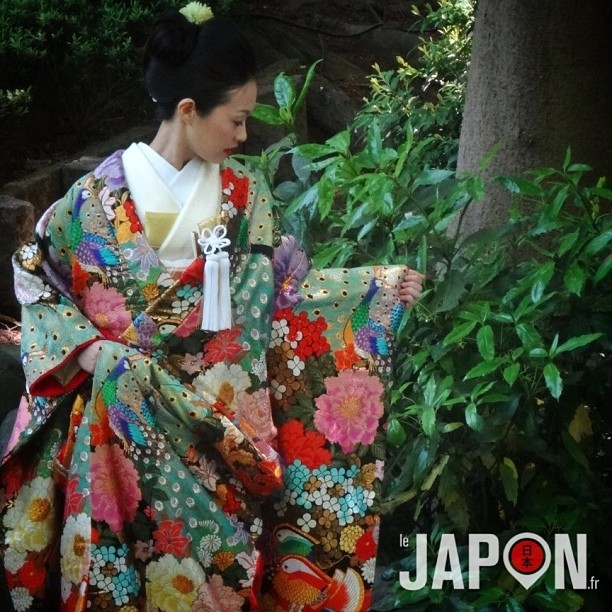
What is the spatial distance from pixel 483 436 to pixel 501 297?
41 cm

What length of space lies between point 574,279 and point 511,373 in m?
0.31

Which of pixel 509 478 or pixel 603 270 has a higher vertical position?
pixel 603 270

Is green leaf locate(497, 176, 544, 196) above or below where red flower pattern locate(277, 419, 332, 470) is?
above

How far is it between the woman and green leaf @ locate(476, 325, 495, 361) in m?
0.60

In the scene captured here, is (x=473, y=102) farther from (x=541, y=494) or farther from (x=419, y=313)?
(x=541, y=494)

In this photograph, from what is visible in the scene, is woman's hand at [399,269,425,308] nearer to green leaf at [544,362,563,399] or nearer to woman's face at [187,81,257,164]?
green leaf at [544,362,563,399]

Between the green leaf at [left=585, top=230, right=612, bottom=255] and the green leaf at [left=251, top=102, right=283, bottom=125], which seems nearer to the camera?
the green leaf at [left=585, top=230, right=612, bottom=255]

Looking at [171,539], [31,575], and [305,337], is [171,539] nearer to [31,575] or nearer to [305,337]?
[31,575]

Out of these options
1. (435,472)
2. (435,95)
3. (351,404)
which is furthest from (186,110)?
(435,95)

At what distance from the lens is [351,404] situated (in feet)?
10.4

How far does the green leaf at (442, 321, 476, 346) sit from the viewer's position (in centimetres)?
313

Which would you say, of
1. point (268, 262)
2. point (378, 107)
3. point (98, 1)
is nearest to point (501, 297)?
point (268, 262)

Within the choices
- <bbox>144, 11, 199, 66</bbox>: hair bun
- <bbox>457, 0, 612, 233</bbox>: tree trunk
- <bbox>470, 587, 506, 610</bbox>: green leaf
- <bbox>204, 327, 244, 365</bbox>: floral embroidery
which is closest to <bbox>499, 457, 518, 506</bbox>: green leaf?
<bbox>470, 587, 506, 610</bbox>: green leaf

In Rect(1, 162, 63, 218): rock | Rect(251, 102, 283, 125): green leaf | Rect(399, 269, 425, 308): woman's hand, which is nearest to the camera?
Rect(399, 269, 425, 308): woman's hand
